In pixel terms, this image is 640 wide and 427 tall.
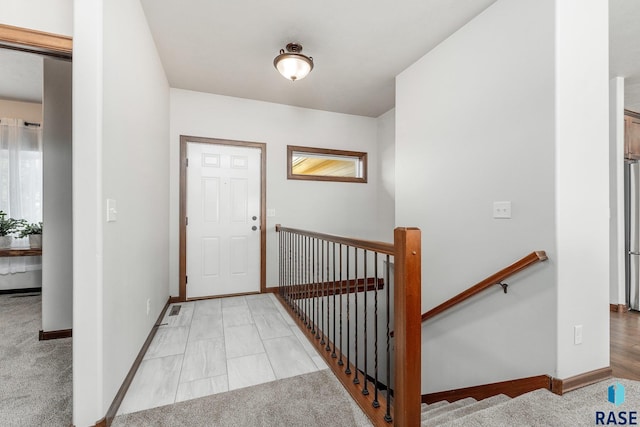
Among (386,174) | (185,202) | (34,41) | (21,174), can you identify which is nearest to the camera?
(34,41)

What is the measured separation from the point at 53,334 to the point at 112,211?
176 cm

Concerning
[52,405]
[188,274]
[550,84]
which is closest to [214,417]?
[52,405]

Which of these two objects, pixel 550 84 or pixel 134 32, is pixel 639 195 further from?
pixel 134 32

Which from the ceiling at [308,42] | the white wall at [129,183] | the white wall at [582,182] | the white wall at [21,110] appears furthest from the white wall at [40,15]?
the white wall at [21,110]

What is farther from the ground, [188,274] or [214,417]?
[188,274]

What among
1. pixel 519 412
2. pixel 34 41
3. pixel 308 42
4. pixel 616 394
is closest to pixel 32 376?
pixel 34 41

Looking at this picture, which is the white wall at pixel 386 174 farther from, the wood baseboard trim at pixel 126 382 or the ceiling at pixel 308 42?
the wood baseboard trim at pixel 126 382

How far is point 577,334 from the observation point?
1.75 m

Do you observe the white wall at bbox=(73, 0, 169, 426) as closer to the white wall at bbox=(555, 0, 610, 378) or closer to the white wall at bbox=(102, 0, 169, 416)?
the white wall at bbox=(102, 0, 169, 416)

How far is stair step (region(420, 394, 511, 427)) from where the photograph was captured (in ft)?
5.24

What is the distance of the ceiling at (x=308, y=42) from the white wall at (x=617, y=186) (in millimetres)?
249

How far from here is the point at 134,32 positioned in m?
1.92

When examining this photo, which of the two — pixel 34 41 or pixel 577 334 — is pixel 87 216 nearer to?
pixel 34 41

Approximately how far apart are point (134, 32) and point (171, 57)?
36.8 inches
